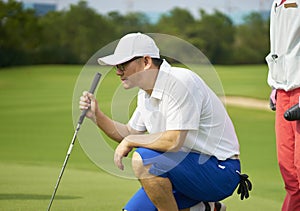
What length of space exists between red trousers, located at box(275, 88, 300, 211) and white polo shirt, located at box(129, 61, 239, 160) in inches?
9.5

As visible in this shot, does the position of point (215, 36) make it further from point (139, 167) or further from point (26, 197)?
point (139, 167)

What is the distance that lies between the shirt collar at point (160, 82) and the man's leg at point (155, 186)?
303 mm

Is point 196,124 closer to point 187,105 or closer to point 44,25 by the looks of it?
point 187,105

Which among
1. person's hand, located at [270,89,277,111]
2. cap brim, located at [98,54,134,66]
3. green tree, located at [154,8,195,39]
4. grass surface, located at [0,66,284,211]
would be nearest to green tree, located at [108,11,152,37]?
green tree, located at [154,8,195,39]

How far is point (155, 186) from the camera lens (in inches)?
147

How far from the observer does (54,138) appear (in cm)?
1090

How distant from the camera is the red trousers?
12.8 feet

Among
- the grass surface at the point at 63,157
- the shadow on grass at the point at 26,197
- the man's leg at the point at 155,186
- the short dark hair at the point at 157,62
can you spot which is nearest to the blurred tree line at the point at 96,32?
the grass surface at the point at 63,157

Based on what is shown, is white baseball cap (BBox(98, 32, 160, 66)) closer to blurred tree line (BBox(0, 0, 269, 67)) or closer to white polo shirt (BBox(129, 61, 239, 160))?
white polo shirt (BBox(129, 61, 239, 160))

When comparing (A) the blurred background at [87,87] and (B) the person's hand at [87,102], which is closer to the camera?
(B) the person's hand at [87,102]

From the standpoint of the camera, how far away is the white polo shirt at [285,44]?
12.7 ft

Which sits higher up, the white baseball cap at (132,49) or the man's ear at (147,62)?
the white baseball cap at (132,49)

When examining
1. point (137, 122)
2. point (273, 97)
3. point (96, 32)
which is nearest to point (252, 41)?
point (96, 32)

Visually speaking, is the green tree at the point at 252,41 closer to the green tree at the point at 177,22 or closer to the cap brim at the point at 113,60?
the green tree at the point at 177,22
